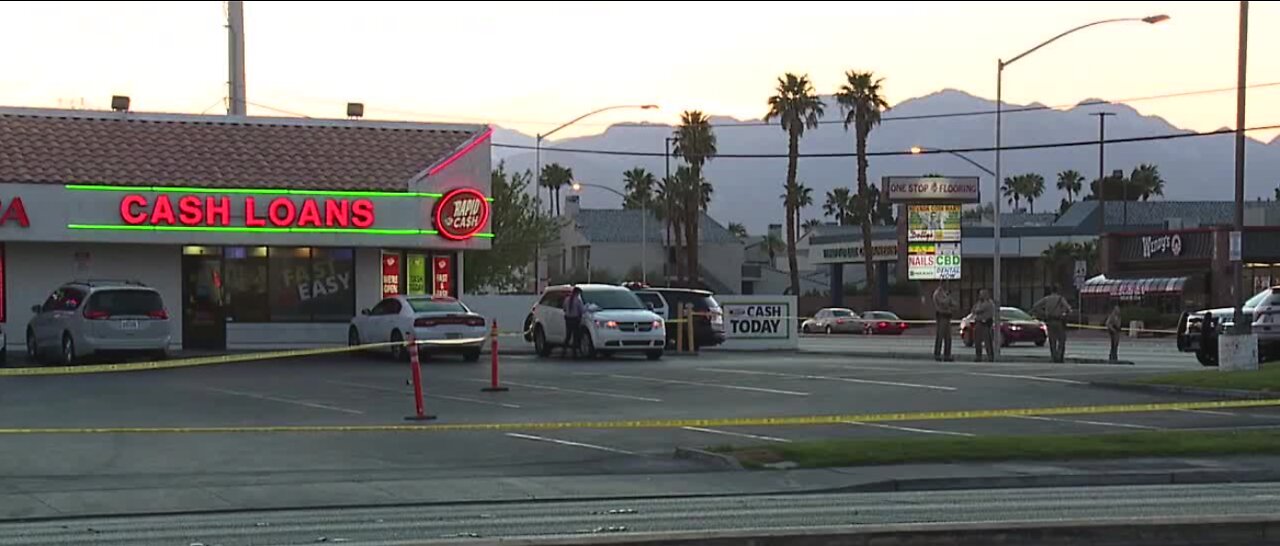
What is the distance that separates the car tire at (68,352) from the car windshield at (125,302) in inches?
34.9

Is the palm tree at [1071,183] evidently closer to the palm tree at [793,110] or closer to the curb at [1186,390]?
the palm tree at [793,110]

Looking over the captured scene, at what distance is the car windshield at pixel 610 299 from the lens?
34.1 m

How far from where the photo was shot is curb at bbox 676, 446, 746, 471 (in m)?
14.6

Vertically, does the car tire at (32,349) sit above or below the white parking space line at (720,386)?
above

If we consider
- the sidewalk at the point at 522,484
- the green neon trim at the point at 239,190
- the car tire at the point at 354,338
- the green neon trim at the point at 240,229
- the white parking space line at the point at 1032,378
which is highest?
the green neon trim at the point at 239,190

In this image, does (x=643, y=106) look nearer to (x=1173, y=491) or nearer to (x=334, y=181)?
(x=334, y=181)

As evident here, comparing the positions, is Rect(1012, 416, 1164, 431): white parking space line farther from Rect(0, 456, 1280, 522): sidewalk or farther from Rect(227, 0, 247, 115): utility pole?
Rect(227, 0, 247, 115): utility pole

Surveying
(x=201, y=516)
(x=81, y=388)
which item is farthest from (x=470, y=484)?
(x=81, y=388)

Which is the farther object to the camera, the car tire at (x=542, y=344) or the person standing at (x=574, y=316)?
the car tire at (x=542, y=344)

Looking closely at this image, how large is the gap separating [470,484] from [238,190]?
23011 mm

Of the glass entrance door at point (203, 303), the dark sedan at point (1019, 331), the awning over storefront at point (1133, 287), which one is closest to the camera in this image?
the glass entrance door at point (203, 303)

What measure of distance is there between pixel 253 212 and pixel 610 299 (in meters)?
8.11

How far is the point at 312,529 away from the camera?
10.9 metres

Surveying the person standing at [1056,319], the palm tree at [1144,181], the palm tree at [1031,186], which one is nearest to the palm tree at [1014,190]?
the palm tree at [1031,186]
